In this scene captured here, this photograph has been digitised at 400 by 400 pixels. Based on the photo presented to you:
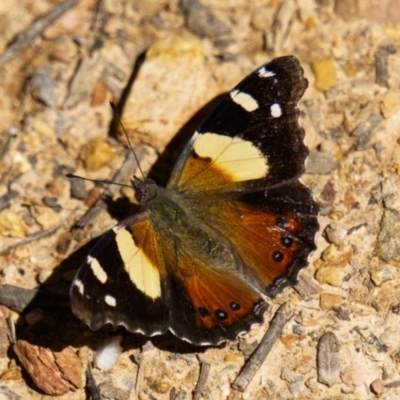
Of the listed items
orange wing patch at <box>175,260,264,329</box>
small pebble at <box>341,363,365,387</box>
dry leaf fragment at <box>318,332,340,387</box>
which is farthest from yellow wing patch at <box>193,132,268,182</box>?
small pebble at <box>341,363,365,387</box>

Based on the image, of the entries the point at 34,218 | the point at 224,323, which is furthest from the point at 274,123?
the point at 34,218

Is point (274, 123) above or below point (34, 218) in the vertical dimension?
above

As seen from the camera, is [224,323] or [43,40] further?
[43,40]

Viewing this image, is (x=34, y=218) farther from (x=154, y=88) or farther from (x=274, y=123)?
(x=274, y=123)

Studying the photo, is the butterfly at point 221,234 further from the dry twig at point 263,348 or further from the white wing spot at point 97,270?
the dry twig at point 263,348

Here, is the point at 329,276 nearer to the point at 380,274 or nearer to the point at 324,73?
the point at 380,274

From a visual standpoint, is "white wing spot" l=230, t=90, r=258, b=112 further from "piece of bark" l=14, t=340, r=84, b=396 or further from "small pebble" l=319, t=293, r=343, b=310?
"piece of bark" l=14, t=340, r=84, b=396

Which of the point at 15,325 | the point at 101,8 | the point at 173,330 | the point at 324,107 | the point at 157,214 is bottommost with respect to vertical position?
the point at 15,325

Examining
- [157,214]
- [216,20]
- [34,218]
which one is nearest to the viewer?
[157,214]
